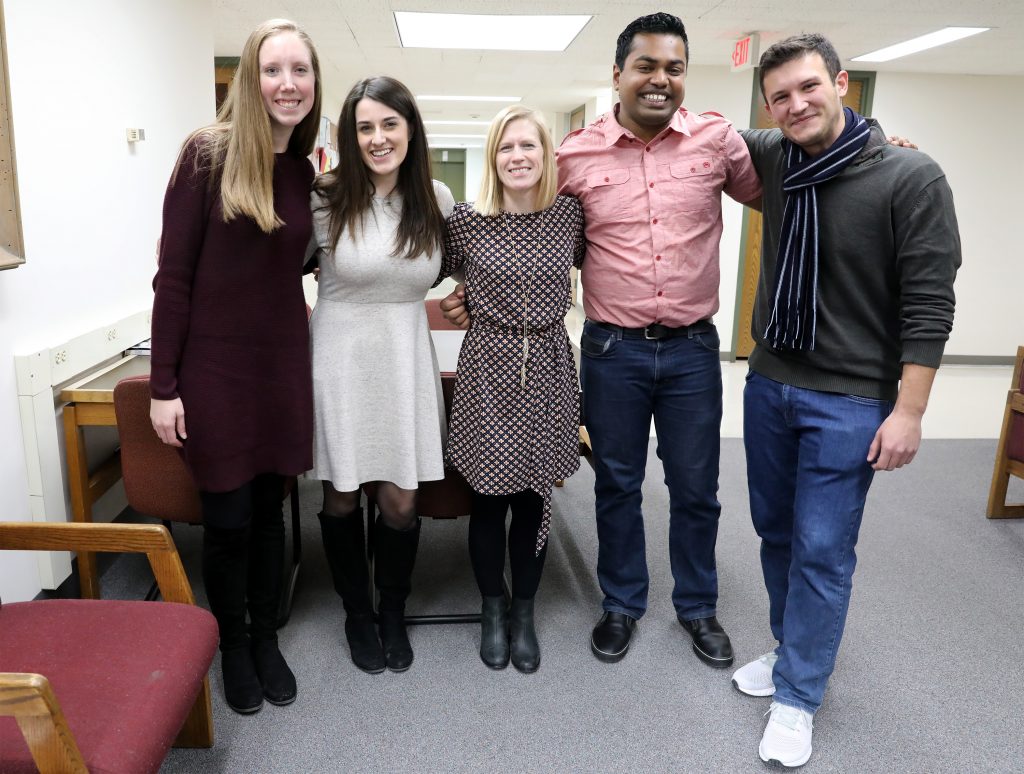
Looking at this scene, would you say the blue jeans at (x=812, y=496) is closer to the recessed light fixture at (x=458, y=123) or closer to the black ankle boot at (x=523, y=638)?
the black ankle boot at (x=523, y=638)

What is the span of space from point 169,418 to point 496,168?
0.91m

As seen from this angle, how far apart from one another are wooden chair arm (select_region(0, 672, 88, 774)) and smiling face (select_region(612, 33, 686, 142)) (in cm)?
165

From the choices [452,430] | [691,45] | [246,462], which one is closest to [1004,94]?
[691,45]

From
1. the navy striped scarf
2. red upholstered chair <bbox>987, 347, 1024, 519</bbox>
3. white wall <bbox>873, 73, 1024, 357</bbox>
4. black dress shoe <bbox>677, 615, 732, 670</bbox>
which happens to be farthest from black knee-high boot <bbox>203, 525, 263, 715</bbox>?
white wall <bbox>873, 73, 1024, 357</bbox>

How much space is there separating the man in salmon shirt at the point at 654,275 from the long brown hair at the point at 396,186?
244mm

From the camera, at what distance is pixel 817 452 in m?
1.70

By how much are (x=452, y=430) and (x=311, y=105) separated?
81 centimetres

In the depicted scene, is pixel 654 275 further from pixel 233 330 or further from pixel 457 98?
pixel 457 98

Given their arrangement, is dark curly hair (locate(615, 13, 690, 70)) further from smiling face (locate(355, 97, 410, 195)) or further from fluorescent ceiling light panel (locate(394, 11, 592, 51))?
fluorescent ceiling light panel (locate(394, 11, 592, 51))

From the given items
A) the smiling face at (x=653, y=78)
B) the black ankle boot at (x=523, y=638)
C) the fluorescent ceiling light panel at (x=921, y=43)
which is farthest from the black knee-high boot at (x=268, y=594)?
the fluorescent ceiling light panel at (x=921, y=43)

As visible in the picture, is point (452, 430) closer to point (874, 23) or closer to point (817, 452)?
point (817, 452)

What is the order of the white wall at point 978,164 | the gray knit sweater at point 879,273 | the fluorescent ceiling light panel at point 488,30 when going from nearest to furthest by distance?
the gray knit sweater at point 879,273 → the fluorescent ceiling light panel at point 488,30 → the white wall at point 978,164

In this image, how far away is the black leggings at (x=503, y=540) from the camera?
204cm

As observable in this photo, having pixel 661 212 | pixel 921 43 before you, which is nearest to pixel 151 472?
pixel 661 212
